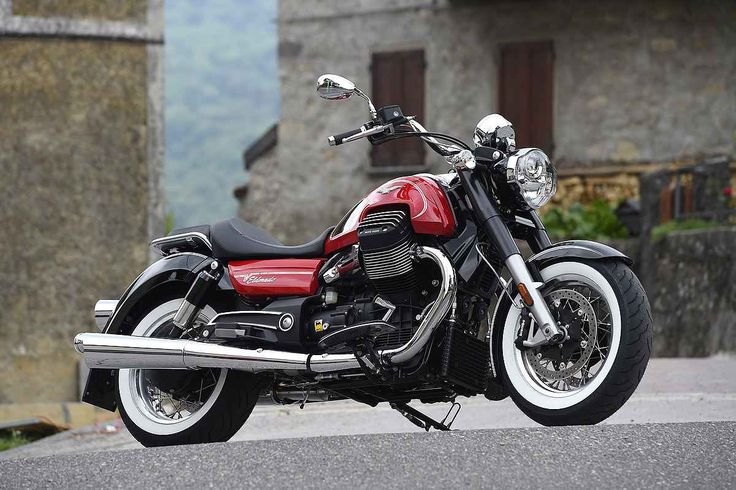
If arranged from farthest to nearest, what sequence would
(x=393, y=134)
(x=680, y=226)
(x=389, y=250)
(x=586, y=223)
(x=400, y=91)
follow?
(x=400, y=91) < (x=586, y=223) < (x=680, y=226) < (x=393, y=134) < (x=389, y=250)

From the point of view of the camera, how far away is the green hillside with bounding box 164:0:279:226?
71.8m

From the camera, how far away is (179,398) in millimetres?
6332

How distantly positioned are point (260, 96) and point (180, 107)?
557 centimetres

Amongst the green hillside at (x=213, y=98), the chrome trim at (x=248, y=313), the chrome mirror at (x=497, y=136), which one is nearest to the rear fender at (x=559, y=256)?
the chrome mirror at (x=497, y=136)

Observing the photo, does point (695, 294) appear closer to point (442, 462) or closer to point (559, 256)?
point (559, 256)

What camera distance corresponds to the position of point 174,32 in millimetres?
109500

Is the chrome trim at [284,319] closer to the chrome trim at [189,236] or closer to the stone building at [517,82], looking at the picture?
the chrome trim at [189,236]

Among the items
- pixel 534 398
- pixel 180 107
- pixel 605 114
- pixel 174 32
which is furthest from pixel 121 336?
pixel 174 32

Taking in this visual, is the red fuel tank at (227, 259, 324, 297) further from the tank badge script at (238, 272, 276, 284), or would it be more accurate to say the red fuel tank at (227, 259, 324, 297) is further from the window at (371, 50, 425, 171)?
the window at (371, 50, 425, 171)

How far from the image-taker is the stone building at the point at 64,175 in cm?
1416

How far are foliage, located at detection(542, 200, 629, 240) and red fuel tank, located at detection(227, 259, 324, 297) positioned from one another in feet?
37.3

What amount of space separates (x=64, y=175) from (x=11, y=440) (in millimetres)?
3574

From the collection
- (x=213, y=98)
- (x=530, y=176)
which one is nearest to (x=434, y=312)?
(x=530, y=176)

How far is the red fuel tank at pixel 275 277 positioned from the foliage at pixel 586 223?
37.3 ft
